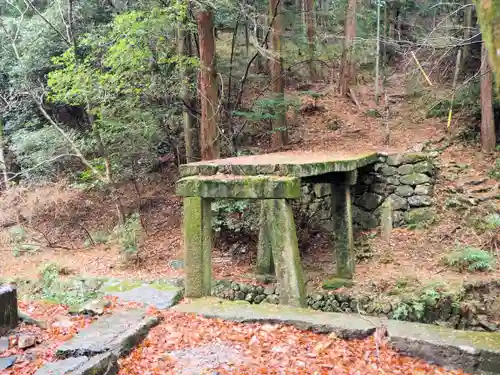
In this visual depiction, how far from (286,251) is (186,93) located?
7198mm

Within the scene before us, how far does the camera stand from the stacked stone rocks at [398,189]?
10453 mm

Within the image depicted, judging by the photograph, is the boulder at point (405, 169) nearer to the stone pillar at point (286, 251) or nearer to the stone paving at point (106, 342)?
the stone pillar at point (286, 251)

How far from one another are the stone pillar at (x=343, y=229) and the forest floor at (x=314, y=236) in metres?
0.39

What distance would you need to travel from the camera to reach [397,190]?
Answer: 10633mm

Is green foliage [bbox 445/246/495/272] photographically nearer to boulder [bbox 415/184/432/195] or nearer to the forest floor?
the forest floor

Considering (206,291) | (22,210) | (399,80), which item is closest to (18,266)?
(22,210)

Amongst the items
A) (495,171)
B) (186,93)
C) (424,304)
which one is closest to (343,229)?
(424,304)

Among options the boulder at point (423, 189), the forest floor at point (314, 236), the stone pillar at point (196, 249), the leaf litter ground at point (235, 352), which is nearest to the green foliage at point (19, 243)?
the forest floor at point (314, 236)

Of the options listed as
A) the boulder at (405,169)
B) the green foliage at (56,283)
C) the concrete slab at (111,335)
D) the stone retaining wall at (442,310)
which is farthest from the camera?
the boulder at (405,169)

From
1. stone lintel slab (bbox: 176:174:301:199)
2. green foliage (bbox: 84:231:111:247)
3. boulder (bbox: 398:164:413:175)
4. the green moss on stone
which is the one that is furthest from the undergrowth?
green foliage (bbox: 84:231:111:247)

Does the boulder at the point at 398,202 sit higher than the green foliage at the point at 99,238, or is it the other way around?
the boulder at the point at 398,202

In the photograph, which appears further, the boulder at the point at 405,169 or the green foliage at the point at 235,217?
the green foliage at the point at 235,217

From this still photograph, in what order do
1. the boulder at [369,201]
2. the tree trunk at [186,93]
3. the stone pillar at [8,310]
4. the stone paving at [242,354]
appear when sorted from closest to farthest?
the stone paving at [242,354] < the stone pillar at [8,310] < the boulder at [369,201] < the tree trunk at [186,93]

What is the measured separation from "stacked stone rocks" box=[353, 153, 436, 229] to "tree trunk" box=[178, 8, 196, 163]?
Answer: 5090mm
